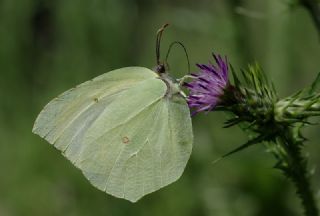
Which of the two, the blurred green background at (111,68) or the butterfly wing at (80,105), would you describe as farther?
the blurred green background at (111,68)

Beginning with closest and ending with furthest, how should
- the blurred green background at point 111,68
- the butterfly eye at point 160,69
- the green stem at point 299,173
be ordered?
the green stem at point 299,173 → the butterfly eye at point 160,69 → the blurred green background at point 111,68

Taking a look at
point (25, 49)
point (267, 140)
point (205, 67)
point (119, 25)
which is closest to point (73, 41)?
point (119, 25)

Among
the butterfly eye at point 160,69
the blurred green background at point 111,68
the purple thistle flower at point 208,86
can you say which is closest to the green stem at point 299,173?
the purple thistle flower at point 208,86

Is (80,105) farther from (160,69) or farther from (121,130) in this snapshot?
(160,69)

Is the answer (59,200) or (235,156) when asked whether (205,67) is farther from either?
(59,200)

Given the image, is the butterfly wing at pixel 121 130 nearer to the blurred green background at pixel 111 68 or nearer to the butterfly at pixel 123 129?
the butterfly at pixel 123 129

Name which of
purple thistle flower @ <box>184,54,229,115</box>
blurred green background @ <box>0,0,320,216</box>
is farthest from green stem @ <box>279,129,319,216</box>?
blurred green background @ <box>0,0,320,216</box>
